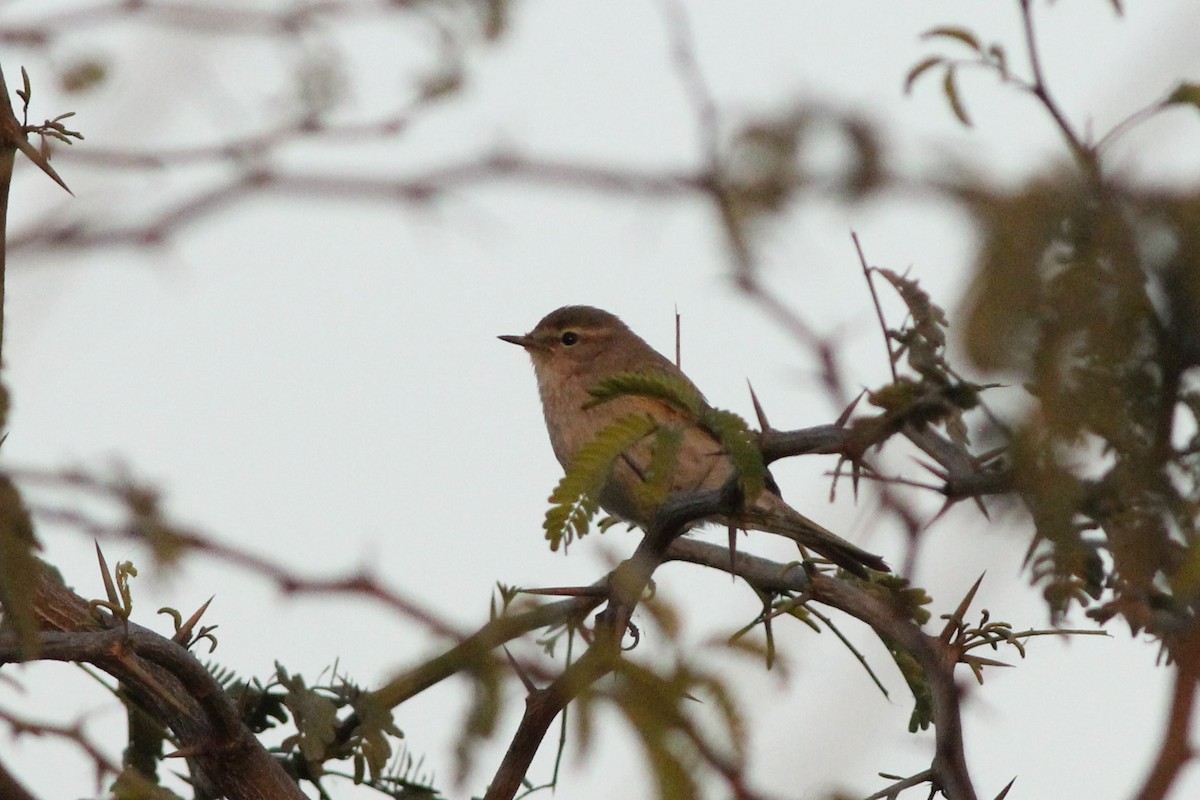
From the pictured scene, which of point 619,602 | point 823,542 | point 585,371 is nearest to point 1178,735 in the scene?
point 619,602

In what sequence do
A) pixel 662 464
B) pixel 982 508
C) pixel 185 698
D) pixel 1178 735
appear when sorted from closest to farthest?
pixel 1178 735 < pixel 982 508 < pixel 662 464 < pixel 185 698

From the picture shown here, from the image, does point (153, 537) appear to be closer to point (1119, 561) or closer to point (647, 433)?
point (647, 433)

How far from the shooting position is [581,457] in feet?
7.73

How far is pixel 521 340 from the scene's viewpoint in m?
8.00

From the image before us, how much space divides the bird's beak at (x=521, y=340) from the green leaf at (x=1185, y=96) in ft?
19.5

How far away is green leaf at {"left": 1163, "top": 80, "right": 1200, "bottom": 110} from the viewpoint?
2.10 meters

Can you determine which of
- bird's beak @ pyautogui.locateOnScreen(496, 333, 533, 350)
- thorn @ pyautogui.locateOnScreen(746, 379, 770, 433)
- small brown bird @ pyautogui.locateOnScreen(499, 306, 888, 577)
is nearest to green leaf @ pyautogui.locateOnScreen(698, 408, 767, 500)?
thorn @ pyautogui.locateOnScreen(746, 379, 770, 433)

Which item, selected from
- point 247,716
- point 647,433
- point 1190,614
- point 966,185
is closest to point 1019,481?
point 1190,614

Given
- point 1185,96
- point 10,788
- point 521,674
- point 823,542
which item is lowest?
point 10,788

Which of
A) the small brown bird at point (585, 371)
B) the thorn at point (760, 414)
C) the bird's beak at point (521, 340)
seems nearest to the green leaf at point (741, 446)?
the thorn at point (760, 414)

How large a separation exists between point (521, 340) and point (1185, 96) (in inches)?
237

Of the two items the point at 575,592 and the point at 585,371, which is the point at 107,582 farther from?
the point at 585,371

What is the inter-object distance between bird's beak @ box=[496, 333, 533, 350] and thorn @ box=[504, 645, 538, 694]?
18.7ft

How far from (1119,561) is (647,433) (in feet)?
2.39
